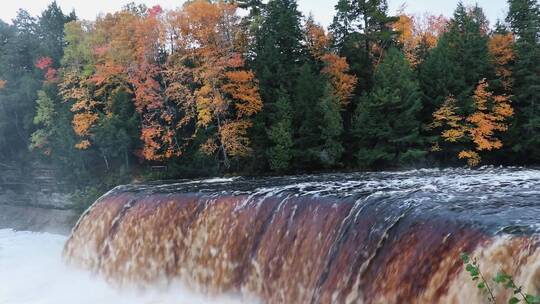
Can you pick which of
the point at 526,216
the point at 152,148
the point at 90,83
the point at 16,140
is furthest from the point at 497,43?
the point at 16,140

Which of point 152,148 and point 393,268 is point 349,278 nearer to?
point 393,268

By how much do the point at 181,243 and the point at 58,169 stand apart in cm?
2243

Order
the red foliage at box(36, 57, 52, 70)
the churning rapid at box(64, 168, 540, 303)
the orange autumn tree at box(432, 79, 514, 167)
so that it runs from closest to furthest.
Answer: the churning rapid at box(64, 168, 540, 303), the orange autumn tree at box(432, 79, 514, 167), the red foliage at box(36, 57, 52, 70)

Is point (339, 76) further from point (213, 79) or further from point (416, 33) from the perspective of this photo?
point (416, 33)

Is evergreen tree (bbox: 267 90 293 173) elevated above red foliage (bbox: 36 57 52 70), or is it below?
below

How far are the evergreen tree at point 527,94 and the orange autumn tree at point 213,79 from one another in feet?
48.9

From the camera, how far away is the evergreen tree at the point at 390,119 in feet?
84.6

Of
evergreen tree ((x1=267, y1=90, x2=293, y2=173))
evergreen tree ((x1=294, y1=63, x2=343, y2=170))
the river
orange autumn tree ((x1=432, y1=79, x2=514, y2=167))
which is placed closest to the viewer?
the river

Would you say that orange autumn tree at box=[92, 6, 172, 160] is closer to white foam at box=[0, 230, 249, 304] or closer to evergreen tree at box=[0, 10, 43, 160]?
evergreen tree at box=[0, 10, 43, 160]

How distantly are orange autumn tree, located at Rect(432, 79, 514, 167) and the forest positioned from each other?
8 centimetres

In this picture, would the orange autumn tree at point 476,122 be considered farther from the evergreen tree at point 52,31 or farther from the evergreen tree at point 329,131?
the evergreen tree at point 52,31

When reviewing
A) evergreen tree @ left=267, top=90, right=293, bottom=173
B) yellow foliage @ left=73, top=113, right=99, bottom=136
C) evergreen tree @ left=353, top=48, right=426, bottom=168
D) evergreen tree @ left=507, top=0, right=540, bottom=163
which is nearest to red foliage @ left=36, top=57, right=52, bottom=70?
yellow foliage @ left=73, top=113, right=99, bottom=136

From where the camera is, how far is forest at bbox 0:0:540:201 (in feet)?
85.9

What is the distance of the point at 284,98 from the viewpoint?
2741cm
